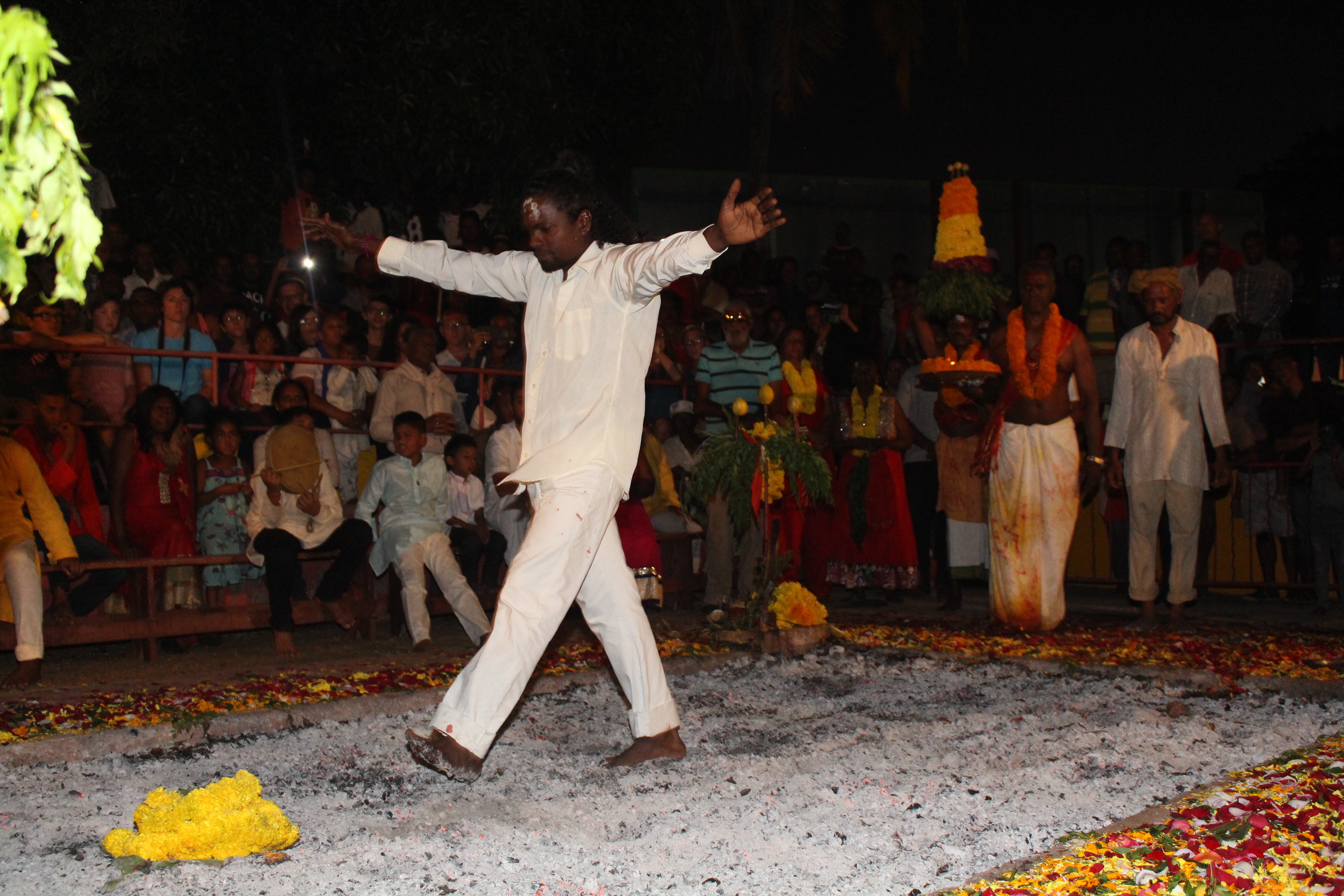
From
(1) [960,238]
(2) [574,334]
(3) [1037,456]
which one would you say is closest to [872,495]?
(3) [1037,456]

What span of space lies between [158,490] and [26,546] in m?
1.54

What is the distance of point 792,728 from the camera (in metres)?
5.35

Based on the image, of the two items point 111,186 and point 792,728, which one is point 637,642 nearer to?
point 792,728

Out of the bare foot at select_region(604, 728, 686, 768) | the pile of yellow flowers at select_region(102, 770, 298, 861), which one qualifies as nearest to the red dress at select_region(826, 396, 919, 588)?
the bare foot at select_region(604, 728, 686, 768)

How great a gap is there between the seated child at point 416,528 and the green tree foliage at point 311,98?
4.57 m

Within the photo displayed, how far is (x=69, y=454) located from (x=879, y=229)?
561 inches

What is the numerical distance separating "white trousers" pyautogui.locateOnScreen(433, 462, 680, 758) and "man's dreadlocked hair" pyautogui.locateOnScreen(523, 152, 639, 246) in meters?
0.99

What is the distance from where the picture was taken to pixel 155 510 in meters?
8.17

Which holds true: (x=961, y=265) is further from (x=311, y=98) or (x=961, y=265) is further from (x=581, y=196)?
(x=311, y=98)

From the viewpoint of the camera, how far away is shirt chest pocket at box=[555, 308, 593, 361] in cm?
459

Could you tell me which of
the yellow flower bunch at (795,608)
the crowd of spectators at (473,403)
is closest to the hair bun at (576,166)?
the crowd of spectators at (473,403)

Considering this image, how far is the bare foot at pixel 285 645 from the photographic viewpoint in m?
7.77

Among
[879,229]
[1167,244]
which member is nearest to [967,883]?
[879,229]

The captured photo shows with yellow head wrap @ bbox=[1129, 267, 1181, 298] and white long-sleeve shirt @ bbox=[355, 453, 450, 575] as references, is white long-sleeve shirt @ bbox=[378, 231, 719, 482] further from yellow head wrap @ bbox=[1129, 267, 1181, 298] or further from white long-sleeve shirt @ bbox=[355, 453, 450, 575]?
yellow head wrap @ bbox=[1129, 267, 1181, 298]
